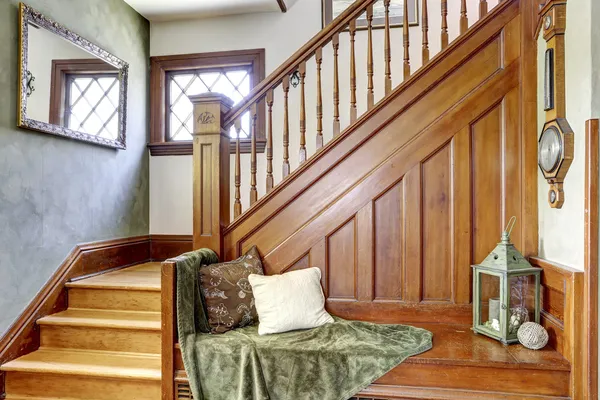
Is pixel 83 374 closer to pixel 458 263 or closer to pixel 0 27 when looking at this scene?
pixel 0 27

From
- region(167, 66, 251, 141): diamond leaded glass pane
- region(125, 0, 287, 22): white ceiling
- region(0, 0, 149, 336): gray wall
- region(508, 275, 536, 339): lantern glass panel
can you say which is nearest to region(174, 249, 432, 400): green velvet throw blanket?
region(508, 275, 536, 339): lantern glass panel

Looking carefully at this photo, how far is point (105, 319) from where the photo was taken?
7.93ft

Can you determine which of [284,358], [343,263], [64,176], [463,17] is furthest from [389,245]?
[64,176]

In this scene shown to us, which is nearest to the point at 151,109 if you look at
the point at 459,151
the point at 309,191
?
the point at 309,191

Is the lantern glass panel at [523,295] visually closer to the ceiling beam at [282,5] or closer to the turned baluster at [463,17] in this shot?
the turned baluster at [463,17]

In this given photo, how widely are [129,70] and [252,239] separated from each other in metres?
2.12

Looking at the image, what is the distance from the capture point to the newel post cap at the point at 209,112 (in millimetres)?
2301

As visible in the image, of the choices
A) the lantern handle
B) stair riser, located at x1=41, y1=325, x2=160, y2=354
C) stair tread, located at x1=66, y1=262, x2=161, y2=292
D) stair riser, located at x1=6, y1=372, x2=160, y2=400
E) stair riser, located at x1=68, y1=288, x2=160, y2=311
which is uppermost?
the lantern handle

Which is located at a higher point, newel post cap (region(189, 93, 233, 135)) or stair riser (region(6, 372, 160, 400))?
newel post cap (region(189, 93, 233, 135))

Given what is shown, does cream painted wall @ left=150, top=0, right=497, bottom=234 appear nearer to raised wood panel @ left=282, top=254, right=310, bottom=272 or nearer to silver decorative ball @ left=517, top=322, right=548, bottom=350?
raised wood panel @ left=282, top=254, right=310, bottom=272

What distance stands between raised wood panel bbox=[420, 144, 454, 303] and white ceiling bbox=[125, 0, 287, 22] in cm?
212

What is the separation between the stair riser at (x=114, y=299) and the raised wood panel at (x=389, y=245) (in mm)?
1506

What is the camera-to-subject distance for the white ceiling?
324 centimetres

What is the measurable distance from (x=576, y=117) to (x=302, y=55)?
150 cm
